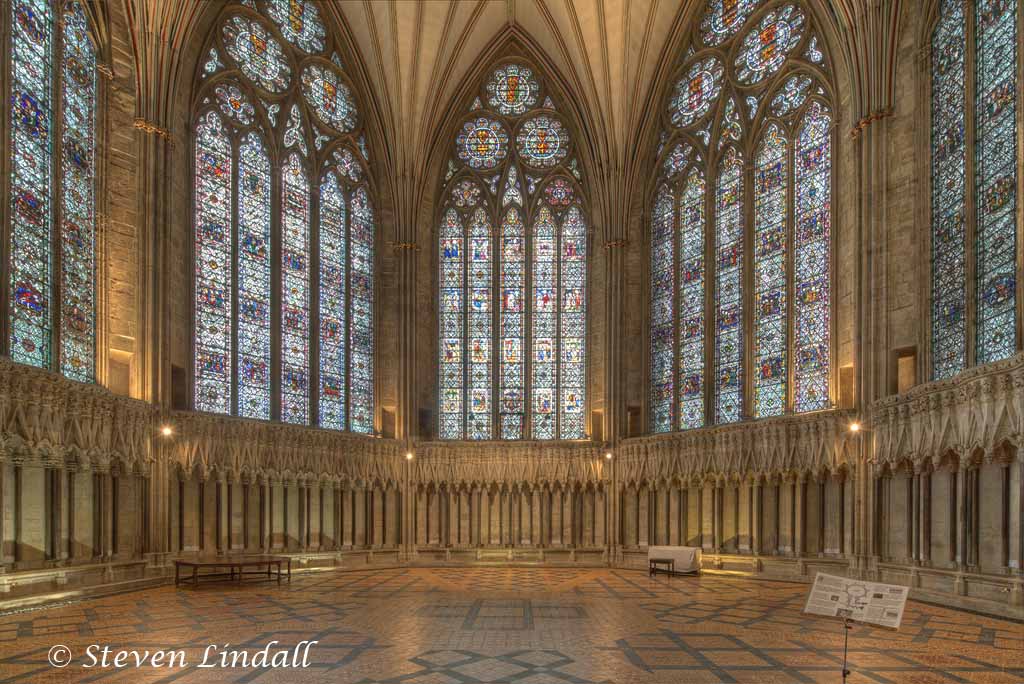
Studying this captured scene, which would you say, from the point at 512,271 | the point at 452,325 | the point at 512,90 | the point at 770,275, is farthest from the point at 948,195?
the point at 452,325

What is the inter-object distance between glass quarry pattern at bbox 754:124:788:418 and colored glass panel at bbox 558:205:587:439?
680 centimetres

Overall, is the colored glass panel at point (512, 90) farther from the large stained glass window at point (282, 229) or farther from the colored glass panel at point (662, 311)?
the colored glass panel at point (662, 311)

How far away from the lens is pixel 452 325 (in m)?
29.7

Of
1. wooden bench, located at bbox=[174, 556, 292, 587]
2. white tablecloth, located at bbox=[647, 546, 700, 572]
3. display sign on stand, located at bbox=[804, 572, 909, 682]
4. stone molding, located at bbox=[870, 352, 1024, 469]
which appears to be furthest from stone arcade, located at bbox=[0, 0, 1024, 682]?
display sign on stand, located at bbox=[804, 572, 909, 682]

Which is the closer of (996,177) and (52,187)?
(996,177)

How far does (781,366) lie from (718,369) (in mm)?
2457

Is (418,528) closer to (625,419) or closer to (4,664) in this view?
(625,419)

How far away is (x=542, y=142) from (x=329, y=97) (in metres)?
7.83

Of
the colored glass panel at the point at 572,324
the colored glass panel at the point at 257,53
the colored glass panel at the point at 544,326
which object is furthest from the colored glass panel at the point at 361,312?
the colored glass panel at the point at 572,324

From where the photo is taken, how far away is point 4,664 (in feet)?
34.8

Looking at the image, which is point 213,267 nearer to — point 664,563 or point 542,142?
point 542,142

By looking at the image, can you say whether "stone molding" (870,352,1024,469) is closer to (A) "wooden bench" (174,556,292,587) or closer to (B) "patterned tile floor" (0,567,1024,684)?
(B) "patterned tile floor" (0,567,1024,684)

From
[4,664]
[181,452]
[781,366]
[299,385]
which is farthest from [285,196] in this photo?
[4,664]

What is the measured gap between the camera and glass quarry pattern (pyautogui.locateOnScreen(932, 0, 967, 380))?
18531 millimetres
